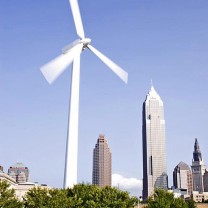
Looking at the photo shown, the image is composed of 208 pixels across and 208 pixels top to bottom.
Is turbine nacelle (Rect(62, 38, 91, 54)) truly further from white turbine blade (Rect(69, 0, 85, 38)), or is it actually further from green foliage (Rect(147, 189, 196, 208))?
green foliage (Rect(147, 189, 196, 208))

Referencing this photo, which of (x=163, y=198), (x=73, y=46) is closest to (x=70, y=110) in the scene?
(x=73, y=46)

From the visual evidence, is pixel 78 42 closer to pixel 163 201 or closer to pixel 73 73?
pixel 73 73

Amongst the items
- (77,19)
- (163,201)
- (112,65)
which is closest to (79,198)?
(163,201)

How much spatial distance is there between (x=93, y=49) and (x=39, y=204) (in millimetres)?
31619

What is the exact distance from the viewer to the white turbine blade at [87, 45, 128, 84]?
7762 cm

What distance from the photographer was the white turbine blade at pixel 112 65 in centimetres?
7762

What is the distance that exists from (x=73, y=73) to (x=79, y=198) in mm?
25241

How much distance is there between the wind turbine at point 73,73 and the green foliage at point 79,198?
3690mm

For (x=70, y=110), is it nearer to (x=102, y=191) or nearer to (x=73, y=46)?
(x=73, y=46)

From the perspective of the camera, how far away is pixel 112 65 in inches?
3115

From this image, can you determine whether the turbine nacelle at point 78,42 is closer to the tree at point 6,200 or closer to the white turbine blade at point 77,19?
the white turbine blade at point 77,19

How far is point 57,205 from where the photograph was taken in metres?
72.6

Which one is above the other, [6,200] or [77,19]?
[77,19]

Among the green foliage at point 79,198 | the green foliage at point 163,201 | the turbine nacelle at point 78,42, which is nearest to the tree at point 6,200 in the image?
the green foliage at point 79,198
